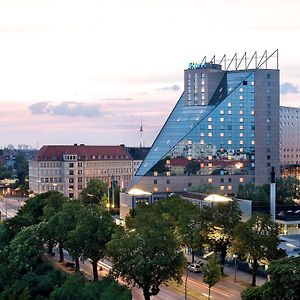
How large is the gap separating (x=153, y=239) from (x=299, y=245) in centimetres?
2410

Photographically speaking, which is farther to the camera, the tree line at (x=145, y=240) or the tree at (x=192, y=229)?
the tree at (x=192, y=229)

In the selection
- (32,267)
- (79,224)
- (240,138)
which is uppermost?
(240,138)

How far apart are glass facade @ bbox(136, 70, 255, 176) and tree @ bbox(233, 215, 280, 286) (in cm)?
7850

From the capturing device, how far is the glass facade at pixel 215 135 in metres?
146

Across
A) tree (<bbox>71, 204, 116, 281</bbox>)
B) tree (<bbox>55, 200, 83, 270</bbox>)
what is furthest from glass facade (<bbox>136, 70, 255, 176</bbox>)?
tree (<bbox>71, 204, 116, 281</bbox>)

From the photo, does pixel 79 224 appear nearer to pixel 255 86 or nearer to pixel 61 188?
pixel 255 86

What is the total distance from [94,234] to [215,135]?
8088 cm

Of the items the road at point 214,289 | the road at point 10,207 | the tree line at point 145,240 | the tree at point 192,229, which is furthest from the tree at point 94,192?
the road at point 214,289

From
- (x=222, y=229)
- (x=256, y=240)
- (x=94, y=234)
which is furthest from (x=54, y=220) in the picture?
(x=256, y=240)

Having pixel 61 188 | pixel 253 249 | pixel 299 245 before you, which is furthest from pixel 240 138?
pixel 253 249

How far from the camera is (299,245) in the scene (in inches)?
2975

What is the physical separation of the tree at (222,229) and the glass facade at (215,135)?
7034 centimetres

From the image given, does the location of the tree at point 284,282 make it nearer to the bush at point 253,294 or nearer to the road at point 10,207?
the bush at point 253,294

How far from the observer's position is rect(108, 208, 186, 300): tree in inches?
2305
